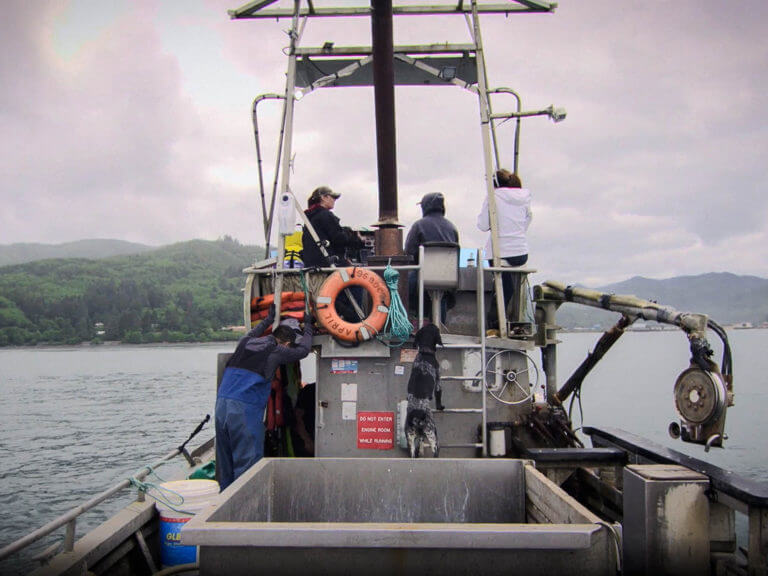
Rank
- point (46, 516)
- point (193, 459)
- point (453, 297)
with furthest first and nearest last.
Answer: point (46, 516), point (193, 459), point (453, 297)

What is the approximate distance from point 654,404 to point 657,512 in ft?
104

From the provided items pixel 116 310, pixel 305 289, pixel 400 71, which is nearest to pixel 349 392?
pixel 305 289

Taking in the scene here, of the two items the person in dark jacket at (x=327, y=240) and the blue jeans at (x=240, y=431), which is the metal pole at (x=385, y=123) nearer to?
the person in dark jacket at (x=327, y=240)

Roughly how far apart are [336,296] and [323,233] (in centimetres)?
101

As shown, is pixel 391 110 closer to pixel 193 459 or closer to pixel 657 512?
pixel 657 512

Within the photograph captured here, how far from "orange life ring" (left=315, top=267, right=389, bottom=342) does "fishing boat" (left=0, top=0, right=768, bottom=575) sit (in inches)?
0.8

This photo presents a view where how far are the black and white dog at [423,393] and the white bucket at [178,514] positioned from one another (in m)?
1.80

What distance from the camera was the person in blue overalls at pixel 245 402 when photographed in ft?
17.7

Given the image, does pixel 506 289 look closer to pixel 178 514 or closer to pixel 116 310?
pixel 178 514

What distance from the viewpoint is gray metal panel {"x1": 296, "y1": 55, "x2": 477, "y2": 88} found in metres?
7.60

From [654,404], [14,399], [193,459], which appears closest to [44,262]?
[14,399]

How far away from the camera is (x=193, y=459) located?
892 centimetres

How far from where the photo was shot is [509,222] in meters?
7.10

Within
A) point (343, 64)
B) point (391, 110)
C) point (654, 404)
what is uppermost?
point (343, 64)
